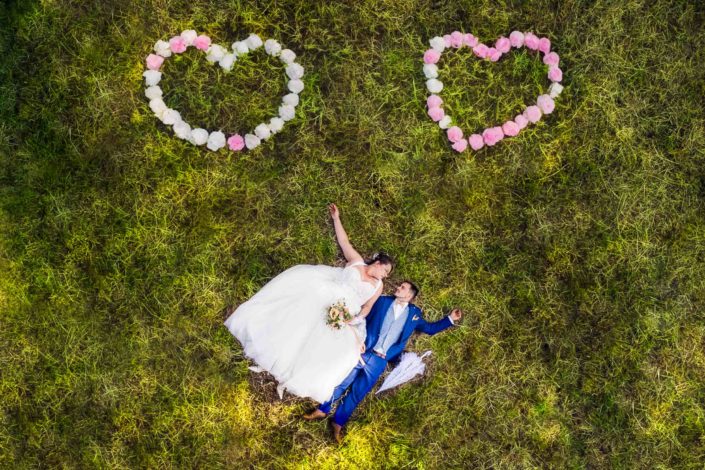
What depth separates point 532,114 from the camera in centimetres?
477

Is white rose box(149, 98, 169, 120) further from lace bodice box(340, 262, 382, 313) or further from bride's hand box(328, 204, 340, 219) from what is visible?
lace bodice box(340, 262, 382, 313)

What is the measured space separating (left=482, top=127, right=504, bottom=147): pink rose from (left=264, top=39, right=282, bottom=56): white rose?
175 cm

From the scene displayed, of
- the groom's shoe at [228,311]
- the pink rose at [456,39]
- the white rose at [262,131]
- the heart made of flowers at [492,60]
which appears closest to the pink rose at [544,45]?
the heart made of flowers at [492,60]

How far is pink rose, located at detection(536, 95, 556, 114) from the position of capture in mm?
4773

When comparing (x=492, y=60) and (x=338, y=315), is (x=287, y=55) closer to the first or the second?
(x=492, y=60)

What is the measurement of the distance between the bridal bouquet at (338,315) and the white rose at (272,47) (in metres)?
2.04

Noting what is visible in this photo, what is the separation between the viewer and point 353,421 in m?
4.61

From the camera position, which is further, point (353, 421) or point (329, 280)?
point (353, 421)

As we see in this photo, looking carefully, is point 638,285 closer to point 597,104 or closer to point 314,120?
point 597,104

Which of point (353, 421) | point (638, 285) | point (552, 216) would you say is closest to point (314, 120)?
point (552, 216)

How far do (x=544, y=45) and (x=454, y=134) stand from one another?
1.02 meters

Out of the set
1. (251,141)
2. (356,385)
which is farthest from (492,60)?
(356,385)

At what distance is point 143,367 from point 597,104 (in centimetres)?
409

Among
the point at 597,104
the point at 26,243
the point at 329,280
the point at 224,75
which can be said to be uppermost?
the point at 597,104
